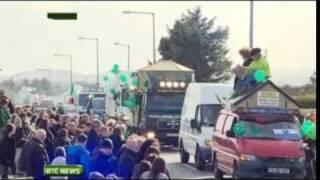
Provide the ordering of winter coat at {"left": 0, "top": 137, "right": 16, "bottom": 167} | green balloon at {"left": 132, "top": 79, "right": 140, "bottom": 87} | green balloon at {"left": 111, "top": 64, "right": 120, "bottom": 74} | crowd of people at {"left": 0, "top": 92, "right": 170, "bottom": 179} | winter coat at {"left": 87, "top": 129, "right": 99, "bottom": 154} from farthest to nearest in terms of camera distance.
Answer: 1. green balloon at {"left": 132, "top": 79, "right": 140, "bottom": 87}
2. winter coat at {"left": 0, "top": 137, "right": 16, "bottom": 167}
3. green balloon at {"left": 111, "top": 64, "right": 120, "bottom": 74}
4. winter coat at {"left": 87, "top": 129, "right": 99, "bottom": 154}
5. crowd of people at {"left": 0, "top": 92, "right": 170, "bottom": 179}

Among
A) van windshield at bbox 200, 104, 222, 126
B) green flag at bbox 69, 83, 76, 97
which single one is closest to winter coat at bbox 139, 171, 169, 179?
green flag at bbox 69, 83, 76, 97

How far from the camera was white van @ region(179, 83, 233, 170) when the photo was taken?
1853cm

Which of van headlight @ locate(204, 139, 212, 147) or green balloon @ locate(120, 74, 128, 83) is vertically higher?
green balloon @ locate(120, 74, 128, 83)

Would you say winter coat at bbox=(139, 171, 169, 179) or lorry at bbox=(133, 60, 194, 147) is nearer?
winter coat at bbox=(139, 171, 169, 179)

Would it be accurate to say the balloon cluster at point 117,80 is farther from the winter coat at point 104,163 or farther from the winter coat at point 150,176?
the winter coat at point 150,176

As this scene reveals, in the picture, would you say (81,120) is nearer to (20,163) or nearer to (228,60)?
(20,163)

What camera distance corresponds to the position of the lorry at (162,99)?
1845 centimetres

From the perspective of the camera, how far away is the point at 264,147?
15.2m

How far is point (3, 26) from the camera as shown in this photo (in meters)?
12.9

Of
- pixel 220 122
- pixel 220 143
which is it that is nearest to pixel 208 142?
pixel 220 122

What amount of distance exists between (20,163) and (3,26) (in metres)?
1.96

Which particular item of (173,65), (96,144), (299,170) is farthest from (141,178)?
(173,65)

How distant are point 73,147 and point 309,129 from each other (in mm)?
4127
